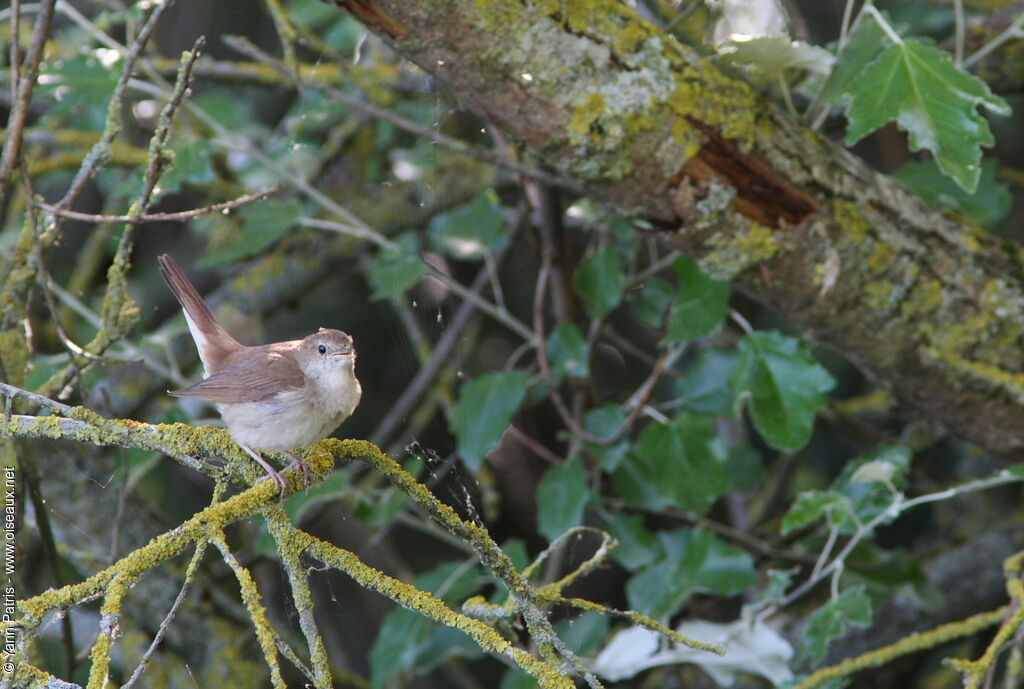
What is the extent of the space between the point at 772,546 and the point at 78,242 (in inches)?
94.9

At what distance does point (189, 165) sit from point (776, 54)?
4.16 ft

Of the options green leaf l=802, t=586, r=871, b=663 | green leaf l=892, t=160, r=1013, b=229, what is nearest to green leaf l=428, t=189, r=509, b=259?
green leaf l=892, t=160, r=1013, b=229

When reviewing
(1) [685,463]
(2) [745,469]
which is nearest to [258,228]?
(1) [685,463]

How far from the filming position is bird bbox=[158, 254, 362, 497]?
4.54ft

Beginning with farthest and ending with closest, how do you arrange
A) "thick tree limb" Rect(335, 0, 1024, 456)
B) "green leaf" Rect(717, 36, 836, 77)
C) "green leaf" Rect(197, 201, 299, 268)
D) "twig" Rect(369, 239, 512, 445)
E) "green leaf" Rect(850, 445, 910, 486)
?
"twig" Rect(369, 239, 512, 445) < "green leaf" Rect(197, 201, 299, 268) < "green leaf" Rect(850, 445, 910, 486) < "green leaf" Rect(717, 36, 836, 77) < "thick tree limb" Rect(335, 0, 1024, 456)

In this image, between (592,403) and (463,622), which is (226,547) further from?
(592,403)

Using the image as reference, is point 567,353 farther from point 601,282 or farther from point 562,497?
point 562,497

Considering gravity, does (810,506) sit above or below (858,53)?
below

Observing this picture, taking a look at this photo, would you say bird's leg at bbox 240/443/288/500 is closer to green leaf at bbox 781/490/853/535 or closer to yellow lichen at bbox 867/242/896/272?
green leaf at bbox 781/490/853/535

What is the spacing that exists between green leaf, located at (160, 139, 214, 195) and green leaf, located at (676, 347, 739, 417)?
1.21 m

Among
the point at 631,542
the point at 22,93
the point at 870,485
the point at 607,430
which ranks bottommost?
the point at 631,542

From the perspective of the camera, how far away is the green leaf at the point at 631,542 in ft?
7.66

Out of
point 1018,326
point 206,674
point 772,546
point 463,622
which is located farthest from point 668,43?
point 206,674

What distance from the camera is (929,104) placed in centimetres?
175
